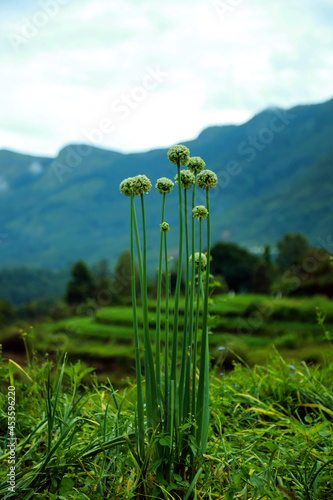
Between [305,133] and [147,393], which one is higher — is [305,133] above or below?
above

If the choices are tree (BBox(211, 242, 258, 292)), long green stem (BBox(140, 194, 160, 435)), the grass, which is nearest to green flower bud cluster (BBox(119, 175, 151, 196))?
long green stem (BBox(140, 194, 160, 435))

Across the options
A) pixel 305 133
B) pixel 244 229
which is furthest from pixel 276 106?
pixel 244 229

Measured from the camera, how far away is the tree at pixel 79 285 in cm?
5443

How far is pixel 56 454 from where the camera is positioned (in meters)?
2.35

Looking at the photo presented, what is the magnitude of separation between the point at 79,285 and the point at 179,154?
54651mm

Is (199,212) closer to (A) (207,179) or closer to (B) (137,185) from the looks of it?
(A) (207,179)

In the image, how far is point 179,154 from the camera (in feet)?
6.75

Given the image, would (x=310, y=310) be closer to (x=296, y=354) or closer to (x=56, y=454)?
(x=296, y=354)

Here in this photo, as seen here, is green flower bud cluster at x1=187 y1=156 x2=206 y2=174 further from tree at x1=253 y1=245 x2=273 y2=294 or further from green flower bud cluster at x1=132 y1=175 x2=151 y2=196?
tree at x1=253 y1=245 x2=273 y2=294

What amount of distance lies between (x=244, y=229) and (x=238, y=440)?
484 ft

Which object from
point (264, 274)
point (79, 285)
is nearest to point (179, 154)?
point (264, 274)

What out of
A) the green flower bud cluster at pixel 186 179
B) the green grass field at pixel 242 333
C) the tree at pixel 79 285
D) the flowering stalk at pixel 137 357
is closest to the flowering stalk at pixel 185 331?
the green flower bud cluster at pixel 186 179

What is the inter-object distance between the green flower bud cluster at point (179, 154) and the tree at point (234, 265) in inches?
1759

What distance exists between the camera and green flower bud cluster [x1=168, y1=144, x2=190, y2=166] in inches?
80.8
